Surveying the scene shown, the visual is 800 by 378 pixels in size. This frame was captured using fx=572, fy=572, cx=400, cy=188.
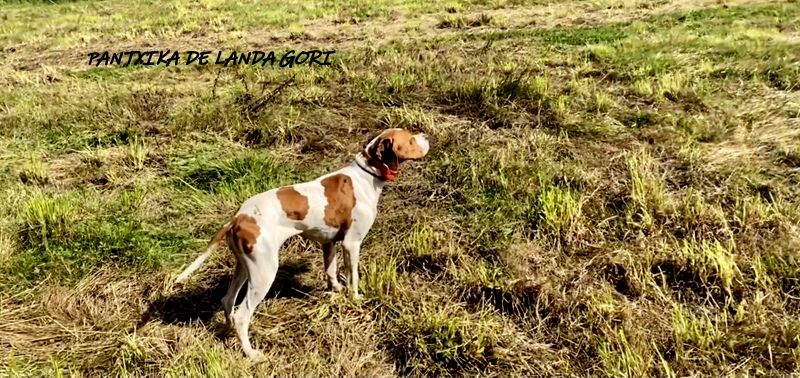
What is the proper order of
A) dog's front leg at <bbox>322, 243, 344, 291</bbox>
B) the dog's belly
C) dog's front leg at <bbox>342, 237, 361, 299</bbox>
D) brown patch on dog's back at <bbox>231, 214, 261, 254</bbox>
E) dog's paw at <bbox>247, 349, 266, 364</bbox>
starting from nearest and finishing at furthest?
brown patch on dog's back at <bbox>231, 214, 261, 254</bbox>, dog's paw at <bbox>247, 349, 266, 364</bbox>, the dog's belly, dog's front leg at <bbox>342, 237, 361, 299</bbox>, dog's front leg at <bbox>322, 243, 344, 291</bbox>

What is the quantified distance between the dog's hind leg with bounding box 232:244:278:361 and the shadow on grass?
0.43 meters

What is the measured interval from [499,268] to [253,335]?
178 cm

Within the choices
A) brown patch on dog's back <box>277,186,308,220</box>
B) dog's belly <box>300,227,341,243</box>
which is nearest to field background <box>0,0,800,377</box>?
dog's belly <box>300,227,341,243</box>

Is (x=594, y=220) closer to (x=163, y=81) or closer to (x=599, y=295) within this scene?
(x=599, y=295)

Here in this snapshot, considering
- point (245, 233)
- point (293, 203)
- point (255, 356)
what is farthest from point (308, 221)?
point (255, 356)

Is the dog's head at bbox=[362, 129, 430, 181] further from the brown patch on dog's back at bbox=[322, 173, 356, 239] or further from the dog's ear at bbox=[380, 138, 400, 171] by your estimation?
the brown patch on dog's back at bbox=[322, 173, 356, 239]

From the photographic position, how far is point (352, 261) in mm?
3871

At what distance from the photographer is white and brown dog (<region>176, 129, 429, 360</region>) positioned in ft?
11.1

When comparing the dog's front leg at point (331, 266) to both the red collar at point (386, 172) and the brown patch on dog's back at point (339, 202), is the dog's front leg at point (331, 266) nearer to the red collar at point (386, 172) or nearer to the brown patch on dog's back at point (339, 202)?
the brown patch on dog's back at point (339, 202)

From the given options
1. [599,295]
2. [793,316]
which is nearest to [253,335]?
[599,295]

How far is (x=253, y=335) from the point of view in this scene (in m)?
3.69

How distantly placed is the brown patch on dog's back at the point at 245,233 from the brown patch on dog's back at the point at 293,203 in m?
0.24

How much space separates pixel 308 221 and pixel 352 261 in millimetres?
470

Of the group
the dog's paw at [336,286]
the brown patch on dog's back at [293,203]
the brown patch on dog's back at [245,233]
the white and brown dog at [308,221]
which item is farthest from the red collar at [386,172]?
the brown patch on dog's back at [245,233]
